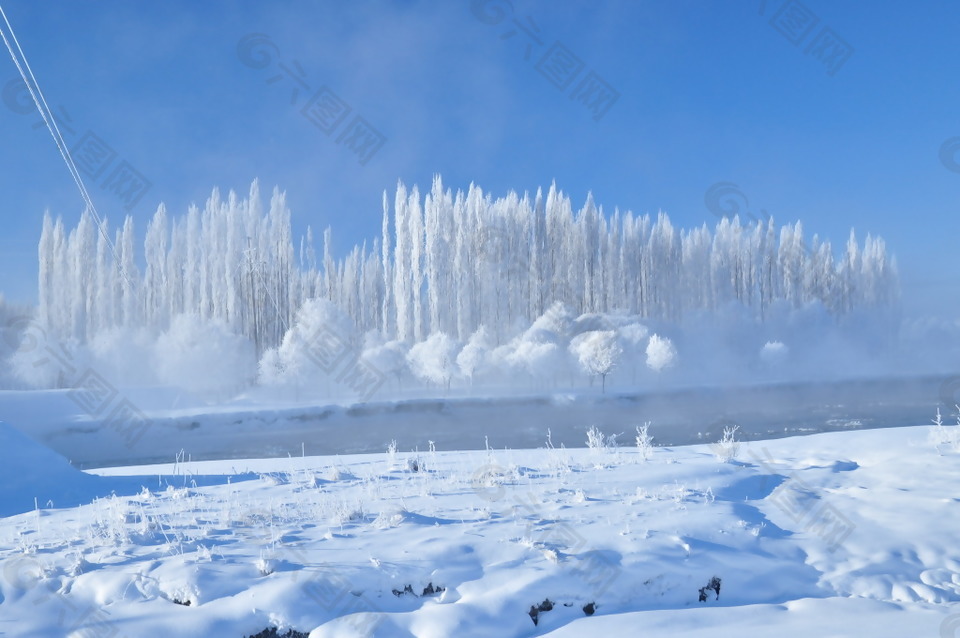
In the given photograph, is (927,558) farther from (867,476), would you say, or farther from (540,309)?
(540,309)

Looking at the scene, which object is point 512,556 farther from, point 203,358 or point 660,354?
point 660,354

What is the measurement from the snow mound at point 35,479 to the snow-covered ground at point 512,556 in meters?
0.31

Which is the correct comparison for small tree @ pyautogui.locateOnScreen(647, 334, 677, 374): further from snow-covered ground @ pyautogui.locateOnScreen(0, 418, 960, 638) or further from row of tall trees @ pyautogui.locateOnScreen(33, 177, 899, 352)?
snow-covered ground @ pyautogui.locateOnScreen(0, 418, 960, 638)

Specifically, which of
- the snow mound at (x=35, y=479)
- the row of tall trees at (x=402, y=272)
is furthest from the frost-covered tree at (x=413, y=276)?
the snow mound at (x=35, y=479)

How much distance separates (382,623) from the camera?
14.7 ft

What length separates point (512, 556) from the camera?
533 centimetres

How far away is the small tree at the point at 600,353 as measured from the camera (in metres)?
37.8

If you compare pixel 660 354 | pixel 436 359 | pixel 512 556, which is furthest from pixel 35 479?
pixel 660 354

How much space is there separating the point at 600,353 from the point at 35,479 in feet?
105

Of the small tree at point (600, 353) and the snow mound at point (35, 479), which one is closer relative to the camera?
the snow mound at point (35, 479)

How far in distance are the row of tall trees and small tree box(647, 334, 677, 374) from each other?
7.83 m

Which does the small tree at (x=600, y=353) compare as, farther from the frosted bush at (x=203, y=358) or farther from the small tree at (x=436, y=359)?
the frosted bush at (x=203, y=358)

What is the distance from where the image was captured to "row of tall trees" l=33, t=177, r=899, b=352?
4609cm

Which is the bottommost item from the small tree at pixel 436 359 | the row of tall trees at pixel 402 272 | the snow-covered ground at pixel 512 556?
the snow-covered ground at pixel 512 556
